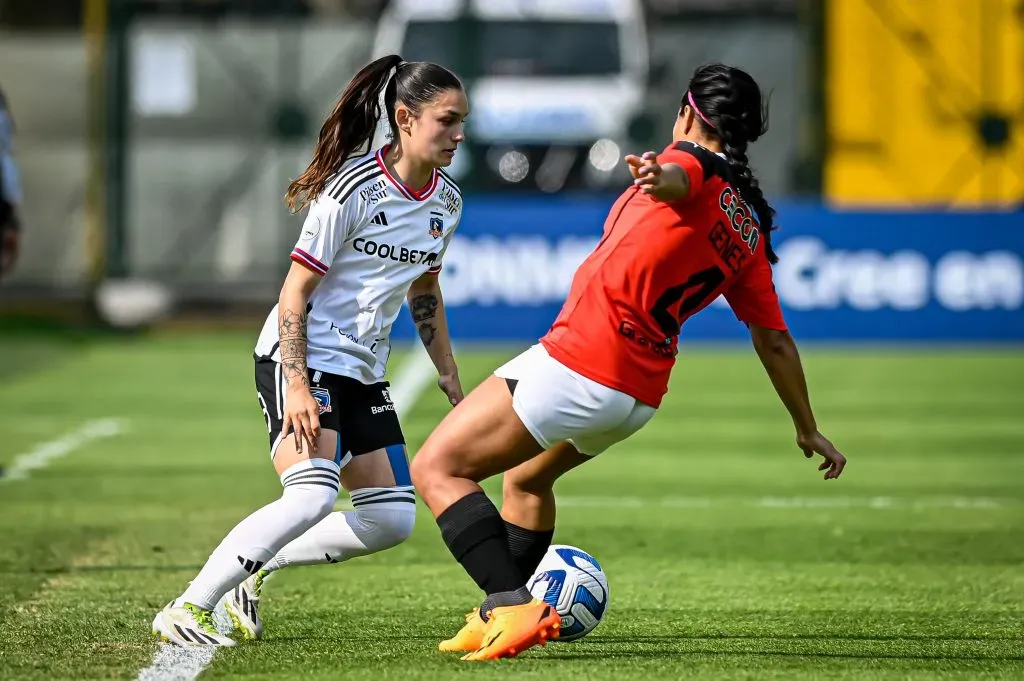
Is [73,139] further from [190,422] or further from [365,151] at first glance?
[365,151]

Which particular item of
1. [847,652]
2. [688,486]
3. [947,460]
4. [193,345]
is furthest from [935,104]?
[847,652]

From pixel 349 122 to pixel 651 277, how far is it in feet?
4.01

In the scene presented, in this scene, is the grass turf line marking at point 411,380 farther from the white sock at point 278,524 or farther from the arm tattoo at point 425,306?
the white sock at point 278,524

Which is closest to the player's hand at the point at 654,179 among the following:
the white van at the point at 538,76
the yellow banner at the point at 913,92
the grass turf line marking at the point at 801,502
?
the grass turf line marking at the point at 801,502

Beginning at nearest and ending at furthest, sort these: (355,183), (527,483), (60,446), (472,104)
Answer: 1. (355,183)
2. (527,483)
3. (60,446)
4. (472,104)

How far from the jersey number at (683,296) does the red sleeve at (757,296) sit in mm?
160

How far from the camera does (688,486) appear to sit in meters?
10.6

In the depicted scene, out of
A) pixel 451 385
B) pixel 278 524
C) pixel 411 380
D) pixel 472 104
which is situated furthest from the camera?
pixel 472 104

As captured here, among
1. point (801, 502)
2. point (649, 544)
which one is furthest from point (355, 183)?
point (801, 502)

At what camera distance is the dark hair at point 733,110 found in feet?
18.9

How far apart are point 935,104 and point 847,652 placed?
16.4m

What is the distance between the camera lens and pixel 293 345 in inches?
233

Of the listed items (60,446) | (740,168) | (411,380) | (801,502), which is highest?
(740,168)

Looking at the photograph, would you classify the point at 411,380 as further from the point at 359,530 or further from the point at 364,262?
the point at 364,262
